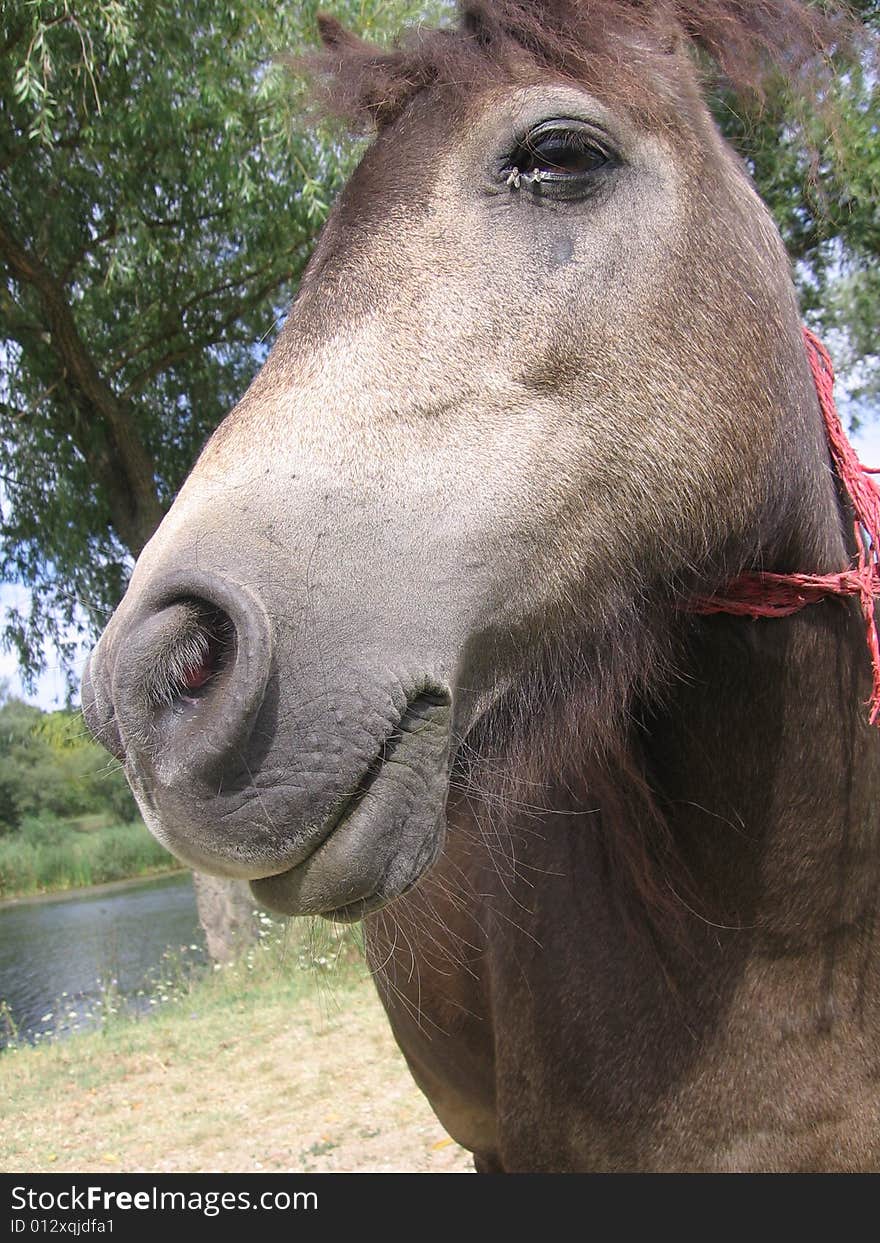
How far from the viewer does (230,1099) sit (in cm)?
634

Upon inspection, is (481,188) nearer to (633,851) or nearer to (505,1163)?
(633,851)

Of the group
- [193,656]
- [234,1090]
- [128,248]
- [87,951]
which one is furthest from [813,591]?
[87,951]

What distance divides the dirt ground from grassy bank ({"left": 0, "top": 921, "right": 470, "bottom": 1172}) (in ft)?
0.04

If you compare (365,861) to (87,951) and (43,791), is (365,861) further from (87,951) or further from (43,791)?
(43,791)

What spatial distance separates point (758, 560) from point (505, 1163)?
1707 mm

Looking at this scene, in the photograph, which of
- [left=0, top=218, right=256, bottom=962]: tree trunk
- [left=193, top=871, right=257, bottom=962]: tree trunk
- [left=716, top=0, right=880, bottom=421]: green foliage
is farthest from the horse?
[left=193, top=871, right=257, bottom=962]: tree trunk

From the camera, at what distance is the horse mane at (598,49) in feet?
5.74

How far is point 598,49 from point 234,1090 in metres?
6.82

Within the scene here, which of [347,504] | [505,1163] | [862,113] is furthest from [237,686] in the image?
[862,113]

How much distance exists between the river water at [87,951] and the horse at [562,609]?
8759 mm

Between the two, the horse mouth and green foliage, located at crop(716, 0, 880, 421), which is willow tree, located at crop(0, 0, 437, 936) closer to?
green foliage, located at crop(716, 0, 880, 421)

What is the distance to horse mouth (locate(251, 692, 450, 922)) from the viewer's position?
1325mm

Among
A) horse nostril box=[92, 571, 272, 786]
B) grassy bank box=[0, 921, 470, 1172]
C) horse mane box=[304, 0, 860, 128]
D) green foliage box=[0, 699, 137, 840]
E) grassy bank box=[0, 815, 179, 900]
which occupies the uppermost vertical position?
horse mane box=[304, 0, 860, 128]

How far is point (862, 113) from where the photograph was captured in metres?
7.00
